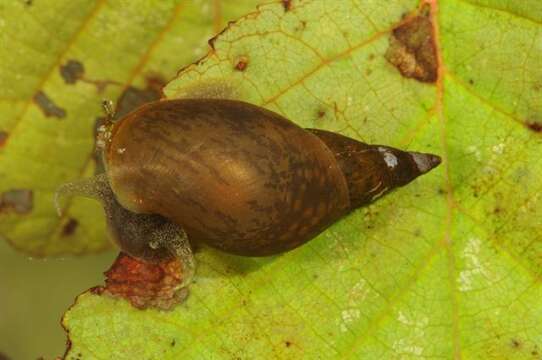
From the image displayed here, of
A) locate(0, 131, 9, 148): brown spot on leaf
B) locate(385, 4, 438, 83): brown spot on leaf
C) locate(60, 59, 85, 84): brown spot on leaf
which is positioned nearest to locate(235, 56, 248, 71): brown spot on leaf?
locate(385, 4, 438, 83): brown spot on leaf

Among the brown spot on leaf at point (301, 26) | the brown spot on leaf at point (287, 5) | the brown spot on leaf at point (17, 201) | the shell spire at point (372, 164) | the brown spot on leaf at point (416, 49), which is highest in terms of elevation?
the brown spot on leaf at point (287, 5)

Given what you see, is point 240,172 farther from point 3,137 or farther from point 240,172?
point 3,137

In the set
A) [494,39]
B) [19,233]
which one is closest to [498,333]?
[494,39]

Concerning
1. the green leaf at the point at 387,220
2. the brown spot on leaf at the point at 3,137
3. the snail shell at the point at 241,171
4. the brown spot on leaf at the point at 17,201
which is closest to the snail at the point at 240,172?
the snail shell at the point at 241,171

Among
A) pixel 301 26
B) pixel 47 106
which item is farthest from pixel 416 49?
pixel 47 106

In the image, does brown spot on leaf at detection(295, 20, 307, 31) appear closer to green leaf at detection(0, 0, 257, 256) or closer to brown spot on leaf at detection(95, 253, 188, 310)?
green leaf at detection(0, 0, 257, 256)

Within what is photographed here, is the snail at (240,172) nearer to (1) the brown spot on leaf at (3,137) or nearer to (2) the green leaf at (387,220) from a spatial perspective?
(2) the green leaf at (387,220)
